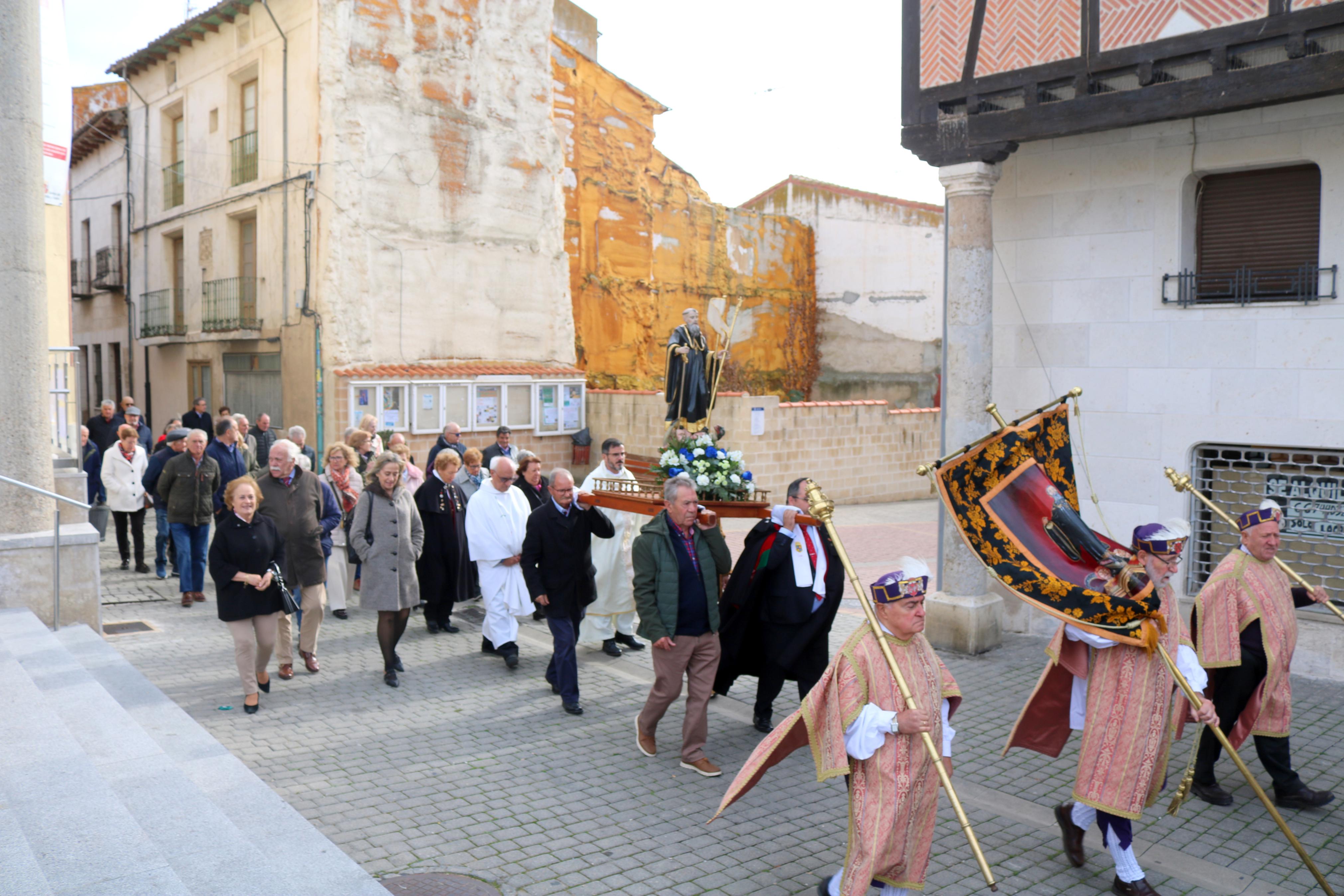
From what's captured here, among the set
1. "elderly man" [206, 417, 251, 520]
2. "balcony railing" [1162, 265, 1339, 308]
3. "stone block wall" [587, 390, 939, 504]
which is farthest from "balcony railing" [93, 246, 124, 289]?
"balcony railing" [1162, 265, 1339, 308]

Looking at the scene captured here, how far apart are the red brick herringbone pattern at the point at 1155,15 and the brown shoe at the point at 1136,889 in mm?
6449

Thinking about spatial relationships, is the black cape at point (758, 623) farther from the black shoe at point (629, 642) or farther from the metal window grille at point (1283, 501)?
the metal window grille at point (1283, 501)

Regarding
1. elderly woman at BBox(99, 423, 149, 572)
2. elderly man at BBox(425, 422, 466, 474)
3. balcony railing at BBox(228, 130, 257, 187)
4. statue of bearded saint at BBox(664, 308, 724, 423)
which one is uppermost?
balcony railing at BBox(228, 130, 257, 187)

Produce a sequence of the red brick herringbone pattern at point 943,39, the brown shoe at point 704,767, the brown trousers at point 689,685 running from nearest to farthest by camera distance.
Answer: the brown shoe at point 704,767
the brown trousers at point 689,685
the red brick herringbone pattern at point 943,39

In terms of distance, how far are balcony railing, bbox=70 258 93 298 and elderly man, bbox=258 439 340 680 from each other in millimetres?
23336

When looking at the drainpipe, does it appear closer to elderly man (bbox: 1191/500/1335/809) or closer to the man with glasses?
elderly man (bbox: 1191/500/1335/809)

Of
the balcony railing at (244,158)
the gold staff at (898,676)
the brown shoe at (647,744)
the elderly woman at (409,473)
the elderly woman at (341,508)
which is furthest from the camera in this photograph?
the balcony railing at (244,158)

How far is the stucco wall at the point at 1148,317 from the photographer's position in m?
8.64

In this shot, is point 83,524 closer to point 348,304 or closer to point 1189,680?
point 1189,680

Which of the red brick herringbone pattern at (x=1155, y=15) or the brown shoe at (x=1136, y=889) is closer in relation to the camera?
the brown shoe at (x=1136, y=889)

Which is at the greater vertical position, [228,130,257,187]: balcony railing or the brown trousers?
[228,130,257,187]: balcony railing

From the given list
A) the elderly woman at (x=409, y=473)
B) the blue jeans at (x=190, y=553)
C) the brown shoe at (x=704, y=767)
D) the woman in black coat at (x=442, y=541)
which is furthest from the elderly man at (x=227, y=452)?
the brown shoe at (x=704, y=767)

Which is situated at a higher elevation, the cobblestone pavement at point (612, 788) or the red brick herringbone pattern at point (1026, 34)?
the red brick herringbone pattern at point (1026, 34)

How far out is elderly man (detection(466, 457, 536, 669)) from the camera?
9211mm
